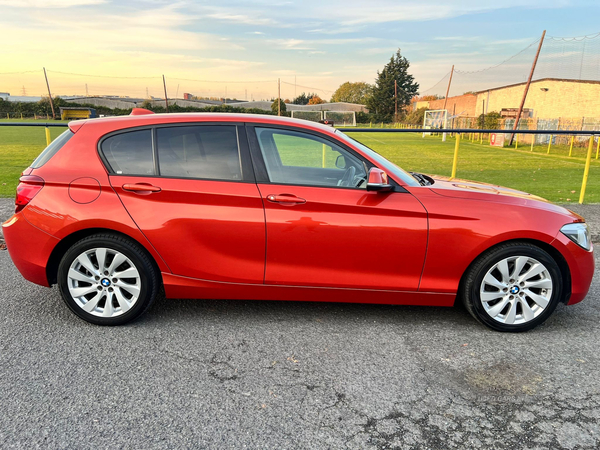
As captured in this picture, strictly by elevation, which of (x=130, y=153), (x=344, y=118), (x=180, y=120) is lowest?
(x=344, y=118)

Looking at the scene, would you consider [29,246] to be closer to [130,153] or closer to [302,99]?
[130,153]

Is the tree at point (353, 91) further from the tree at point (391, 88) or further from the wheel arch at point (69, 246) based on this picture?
the wheel arch at point (69, 246)

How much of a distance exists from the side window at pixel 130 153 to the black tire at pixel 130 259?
52 cm

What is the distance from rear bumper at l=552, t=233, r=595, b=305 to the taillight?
3920 millimetres

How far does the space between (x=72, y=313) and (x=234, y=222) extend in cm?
164

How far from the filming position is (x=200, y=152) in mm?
3582

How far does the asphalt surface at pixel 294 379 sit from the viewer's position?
2.37 meters

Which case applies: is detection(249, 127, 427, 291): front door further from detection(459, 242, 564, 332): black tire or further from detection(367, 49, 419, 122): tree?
detection(367, 49, 419, 122): tree

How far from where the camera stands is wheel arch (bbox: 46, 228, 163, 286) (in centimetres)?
354

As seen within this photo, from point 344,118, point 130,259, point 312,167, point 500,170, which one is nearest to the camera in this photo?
point 130,259

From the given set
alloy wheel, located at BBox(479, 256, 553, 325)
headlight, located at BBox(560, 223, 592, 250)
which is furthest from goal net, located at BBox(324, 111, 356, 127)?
alloy wheel, located at BBox(479, 256, 553, 325)

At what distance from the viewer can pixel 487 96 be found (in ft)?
212

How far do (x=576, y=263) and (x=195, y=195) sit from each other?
9.62ft

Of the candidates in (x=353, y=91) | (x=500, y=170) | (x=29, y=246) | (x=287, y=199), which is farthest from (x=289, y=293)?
(x=353, y=91)
